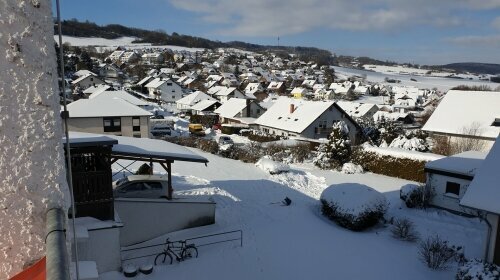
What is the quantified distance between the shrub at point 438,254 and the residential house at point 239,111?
39331 mm

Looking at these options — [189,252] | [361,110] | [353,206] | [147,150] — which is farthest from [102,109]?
[361,110]

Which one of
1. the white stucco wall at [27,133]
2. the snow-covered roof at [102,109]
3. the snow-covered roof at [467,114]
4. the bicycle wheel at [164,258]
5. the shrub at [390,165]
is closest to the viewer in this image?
the white stucco wall at [27,133]

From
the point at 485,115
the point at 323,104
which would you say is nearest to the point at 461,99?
the point at 485,115

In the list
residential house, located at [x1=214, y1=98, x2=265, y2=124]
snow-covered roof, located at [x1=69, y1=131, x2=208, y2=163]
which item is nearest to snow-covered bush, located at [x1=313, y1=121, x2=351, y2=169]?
snow-covered roof, located at [x1=69, y1=131, x2=208, y2=163]

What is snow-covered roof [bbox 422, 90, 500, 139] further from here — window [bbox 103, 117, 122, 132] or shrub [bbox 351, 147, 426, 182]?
window [bbox 103, 117, 122, 132]

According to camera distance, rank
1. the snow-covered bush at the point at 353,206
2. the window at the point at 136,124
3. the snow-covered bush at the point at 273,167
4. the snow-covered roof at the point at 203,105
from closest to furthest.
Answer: the snow-covered bush at the point at 353,206 → the snow-covered bush at the point at 273,167 → the window at the point at 136,124 → the snow-covered roof at the point at 203,105

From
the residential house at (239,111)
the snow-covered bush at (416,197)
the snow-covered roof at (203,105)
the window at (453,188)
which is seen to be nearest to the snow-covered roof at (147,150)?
the snow-covered bush at (416,197)

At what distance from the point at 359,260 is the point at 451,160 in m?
9.93

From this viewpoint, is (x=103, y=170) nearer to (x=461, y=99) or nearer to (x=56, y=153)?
(x=56, y=153)

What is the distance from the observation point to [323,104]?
4016cm

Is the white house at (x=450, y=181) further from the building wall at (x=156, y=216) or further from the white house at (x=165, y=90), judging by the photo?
the white house at (x=165, y=90)

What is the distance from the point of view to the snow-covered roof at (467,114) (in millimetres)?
29391

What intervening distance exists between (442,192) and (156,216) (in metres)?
13.8

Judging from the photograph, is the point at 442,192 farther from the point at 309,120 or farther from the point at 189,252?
the point at 309,120
